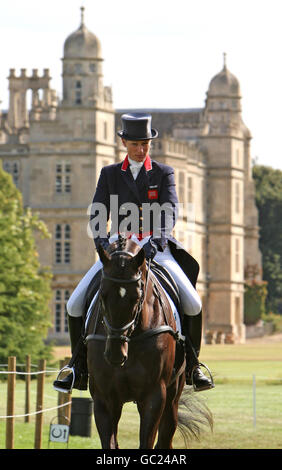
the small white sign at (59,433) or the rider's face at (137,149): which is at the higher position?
the rider's face at (137,149)

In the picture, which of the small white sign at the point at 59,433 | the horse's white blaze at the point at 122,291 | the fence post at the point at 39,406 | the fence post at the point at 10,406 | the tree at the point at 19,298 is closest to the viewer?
the horse's white blaze at the point at 122,291

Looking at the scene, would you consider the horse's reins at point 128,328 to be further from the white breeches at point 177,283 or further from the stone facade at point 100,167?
the stone facade at point 100,167

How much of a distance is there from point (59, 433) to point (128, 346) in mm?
9543

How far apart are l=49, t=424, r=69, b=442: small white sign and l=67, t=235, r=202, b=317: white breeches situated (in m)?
8.15

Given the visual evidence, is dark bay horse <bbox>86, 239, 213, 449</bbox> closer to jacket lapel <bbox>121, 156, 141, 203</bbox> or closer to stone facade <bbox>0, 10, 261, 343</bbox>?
jacket lapel <bbox>121, 156, 141, 203</bbox>

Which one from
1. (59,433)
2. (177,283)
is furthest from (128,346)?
(59,433)

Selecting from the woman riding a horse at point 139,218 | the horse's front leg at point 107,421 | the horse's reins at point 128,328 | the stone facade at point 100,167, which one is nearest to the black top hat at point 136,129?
the woman riding a horse at point 139,218

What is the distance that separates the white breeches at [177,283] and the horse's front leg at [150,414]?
106 cm

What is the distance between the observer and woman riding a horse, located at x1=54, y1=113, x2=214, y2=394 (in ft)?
34.1

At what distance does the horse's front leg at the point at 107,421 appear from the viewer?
370 inches

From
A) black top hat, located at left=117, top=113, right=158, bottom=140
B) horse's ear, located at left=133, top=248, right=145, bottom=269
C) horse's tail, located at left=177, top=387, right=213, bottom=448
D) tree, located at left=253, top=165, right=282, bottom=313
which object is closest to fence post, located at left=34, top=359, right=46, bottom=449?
horse's tail, located at left=177, top=387, right=213, bottom=448

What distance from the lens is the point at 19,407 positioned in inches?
1093

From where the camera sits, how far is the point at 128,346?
9562mm

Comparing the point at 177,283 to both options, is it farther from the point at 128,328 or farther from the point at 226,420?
the point at 226,420
